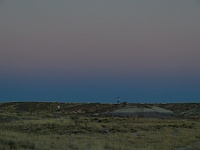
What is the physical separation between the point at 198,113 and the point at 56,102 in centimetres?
4034

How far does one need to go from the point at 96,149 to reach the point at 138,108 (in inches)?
1724

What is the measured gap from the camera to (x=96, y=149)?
17391 millimetres

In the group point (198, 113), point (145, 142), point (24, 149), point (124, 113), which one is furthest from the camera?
point (198, 113)

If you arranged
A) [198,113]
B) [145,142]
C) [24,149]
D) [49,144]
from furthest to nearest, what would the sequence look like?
[198,113] < [145,142] < [49,144] < [24,149]

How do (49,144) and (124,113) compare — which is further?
(124,113)

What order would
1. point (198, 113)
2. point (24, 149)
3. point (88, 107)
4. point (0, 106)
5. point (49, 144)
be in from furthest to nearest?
point (0, 106), point (88, 107), point (198, 113), point (49, 144), point (24, 149)

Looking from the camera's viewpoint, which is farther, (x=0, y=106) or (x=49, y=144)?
(x=0, y=106)

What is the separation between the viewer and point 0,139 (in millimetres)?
18781

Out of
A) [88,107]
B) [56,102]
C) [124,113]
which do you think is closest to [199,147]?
[124,113]

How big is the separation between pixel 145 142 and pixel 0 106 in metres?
73.9

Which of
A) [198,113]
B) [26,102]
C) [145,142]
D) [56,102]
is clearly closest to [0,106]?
[26,102]

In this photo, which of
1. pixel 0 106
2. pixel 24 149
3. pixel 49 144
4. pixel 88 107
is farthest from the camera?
pixel 0 106

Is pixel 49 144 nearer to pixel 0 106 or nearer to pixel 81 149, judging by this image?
pixel 81 149

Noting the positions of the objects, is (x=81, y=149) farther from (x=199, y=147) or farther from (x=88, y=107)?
(x=88, y=107)
